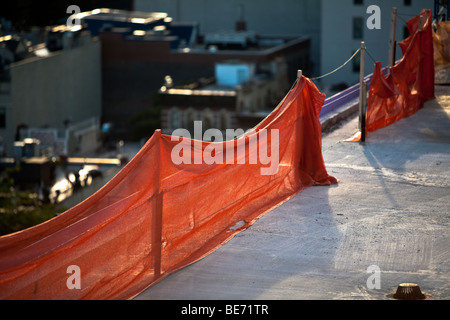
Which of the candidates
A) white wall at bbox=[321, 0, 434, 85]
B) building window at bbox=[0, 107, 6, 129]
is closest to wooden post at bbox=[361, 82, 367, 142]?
white wall at bbox=[321, 0, 434, 85]

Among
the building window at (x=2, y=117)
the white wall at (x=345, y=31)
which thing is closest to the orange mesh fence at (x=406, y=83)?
the white wall at (x=345, y=31)

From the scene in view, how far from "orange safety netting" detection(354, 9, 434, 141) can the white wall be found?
57.3 meters

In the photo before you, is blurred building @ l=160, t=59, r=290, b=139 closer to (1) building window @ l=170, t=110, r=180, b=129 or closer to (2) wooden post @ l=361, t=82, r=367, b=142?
(1) building window @ l=170, t=110, r=180, b=129

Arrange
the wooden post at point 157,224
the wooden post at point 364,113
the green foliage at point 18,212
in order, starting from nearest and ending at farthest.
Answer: the wooden post at point 157,224, the wooden post at point 364,113, the green foliage at point 18,212

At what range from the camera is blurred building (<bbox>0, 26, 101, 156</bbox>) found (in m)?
69.8

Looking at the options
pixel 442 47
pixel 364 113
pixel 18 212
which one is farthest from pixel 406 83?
pixel 18 212

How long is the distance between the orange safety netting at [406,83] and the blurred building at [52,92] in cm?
4671

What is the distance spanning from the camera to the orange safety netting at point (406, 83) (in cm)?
1311

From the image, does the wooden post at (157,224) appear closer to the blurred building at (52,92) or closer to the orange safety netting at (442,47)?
the orange safety netting at (442,47)

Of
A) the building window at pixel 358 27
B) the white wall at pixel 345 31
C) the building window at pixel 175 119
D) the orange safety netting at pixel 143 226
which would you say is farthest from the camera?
the building window at pixel 358 27

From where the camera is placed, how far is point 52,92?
77250 mm

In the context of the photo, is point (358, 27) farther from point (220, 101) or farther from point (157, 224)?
point (157, 224)

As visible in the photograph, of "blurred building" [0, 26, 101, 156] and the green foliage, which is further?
"blurred building" [0, 26, 101, 156]
